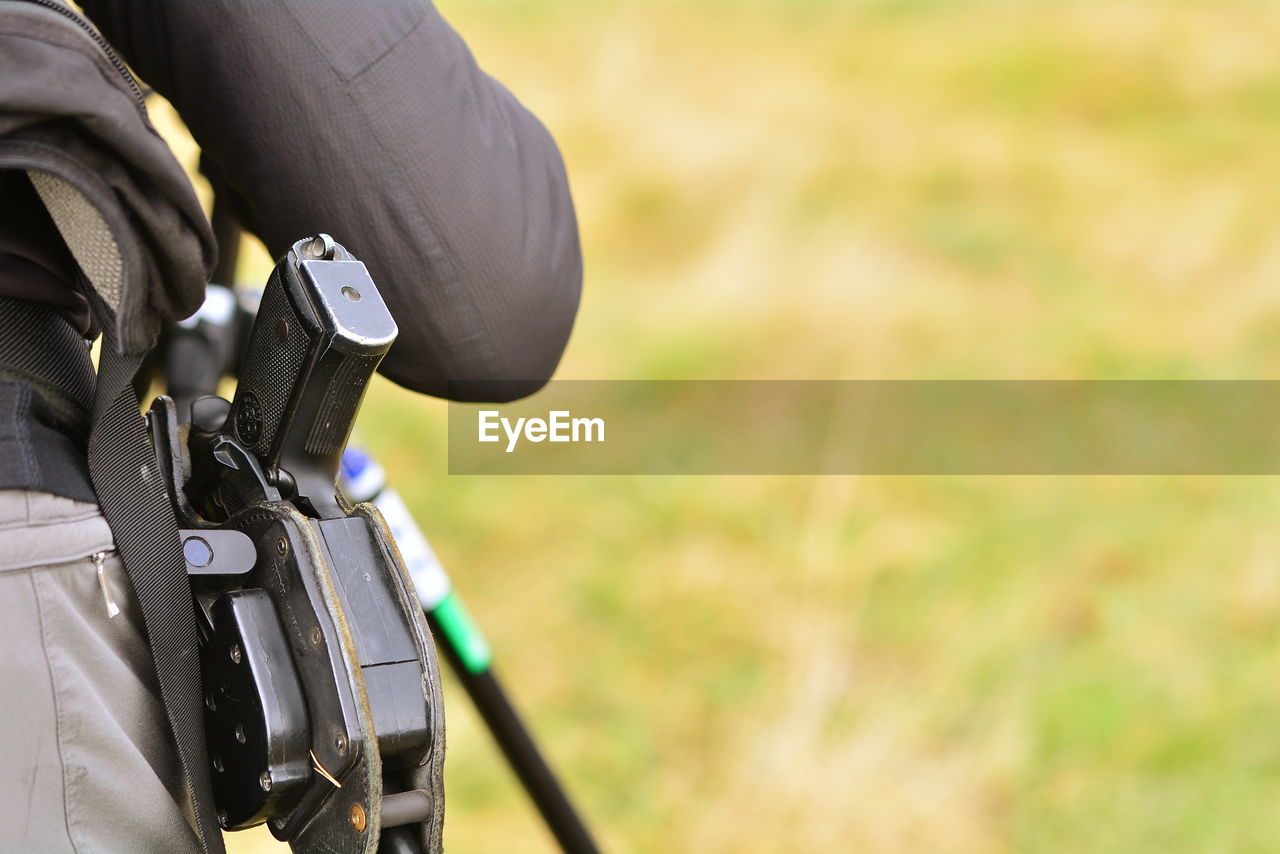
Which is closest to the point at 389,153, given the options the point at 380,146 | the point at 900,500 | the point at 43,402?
the point at 380,146

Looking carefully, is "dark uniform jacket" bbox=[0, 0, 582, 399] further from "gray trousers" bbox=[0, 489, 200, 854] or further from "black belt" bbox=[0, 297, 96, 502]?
"gray trousers" bbox=[0, 489, 200, 854]

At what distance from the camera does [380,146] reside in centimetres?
81

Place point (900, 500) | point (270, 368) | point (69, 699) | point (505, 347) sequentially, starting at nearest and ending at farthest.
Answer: point (69, 699)
point (270, 368)
point (505, 347)
point (900, 500)

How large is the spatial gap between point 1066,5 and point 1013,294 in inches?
73.7

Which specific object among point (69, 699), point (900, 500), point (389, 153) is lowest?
point (900, 500)

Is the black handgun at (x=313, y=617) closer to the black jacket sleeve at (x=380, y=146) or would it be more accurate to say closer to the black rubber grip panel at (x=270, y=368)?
the black rubber grip panel at (x=270, y=368)

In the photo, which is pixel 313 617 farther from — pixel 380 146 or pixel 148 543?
pixel 380 146

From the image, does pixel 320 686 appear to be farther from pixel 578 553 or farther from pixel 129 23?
pixel 578 553

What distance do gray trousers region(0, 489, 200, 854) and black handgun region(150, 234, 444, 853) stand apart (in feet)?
0.13

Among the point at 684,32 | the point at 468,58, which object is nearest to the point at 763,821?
the point at 468,58

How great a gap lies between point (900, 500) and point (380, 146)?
2177 mm

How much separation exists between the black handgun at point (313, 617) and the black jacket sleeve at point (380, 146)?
0.36 ft

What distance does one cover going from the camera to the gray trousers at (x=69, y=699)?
0.61 m

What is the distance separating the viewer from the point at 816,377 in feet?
10.5
